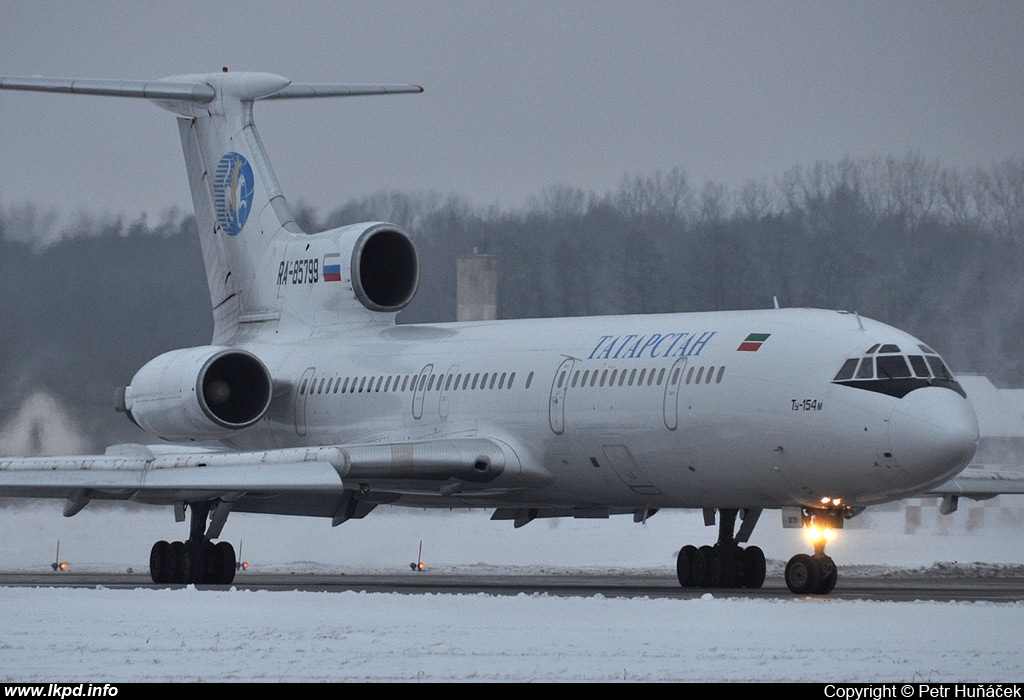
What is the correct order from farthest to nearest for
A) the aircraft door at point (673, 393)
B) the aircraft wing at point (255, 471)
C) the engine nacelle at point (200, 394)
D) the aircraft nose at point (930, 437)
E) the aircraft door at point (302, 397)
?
the aircraft door at point (302, 397) → the engine nacelle at point (200, 394) → the aircraft wing at point (255, 471) → the aircraft door at point (673, 393) → the aircraft nose at point (930, 437)

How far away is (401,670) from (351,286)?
16.0 metres

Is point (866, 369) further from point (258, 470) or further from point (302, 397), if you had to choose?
point (302, 397)

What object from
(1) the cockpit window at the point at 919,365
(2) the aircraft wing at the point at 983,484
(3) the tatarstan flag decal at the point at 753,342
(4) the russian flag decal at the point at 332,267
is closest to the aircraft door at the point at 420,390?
(4) the russian flag decal at the point at 332,267

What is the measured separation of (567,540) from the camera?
103ft

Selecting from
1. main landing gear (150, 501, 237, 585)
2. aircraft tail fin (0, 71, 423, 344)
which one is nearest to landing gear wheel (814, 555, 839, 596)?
main landing gear (150, 501, 237, 585)

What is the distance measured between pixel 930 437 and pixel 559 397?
559 centimetres

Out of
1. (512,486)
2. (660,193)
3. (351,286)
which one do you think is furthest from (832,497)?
(660,193)

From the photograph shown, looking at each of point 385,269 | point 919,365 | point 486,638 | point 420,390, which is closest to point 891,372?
point 919,365

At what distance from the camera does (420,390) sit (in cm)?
2530

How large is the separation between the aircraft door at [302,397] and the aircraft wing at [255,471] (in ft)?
12.1

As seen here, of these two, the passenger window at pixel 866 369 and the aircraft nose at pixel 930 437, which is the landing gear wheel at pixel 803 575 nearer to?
the aircraft nose at pixel 930 437

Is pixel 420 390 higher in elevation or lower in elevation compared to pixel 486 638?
higher

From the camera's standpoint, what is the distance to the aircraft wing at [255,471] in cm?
2208

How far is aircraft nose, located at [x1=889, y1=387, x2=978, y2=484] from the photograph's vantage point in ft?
63.0
